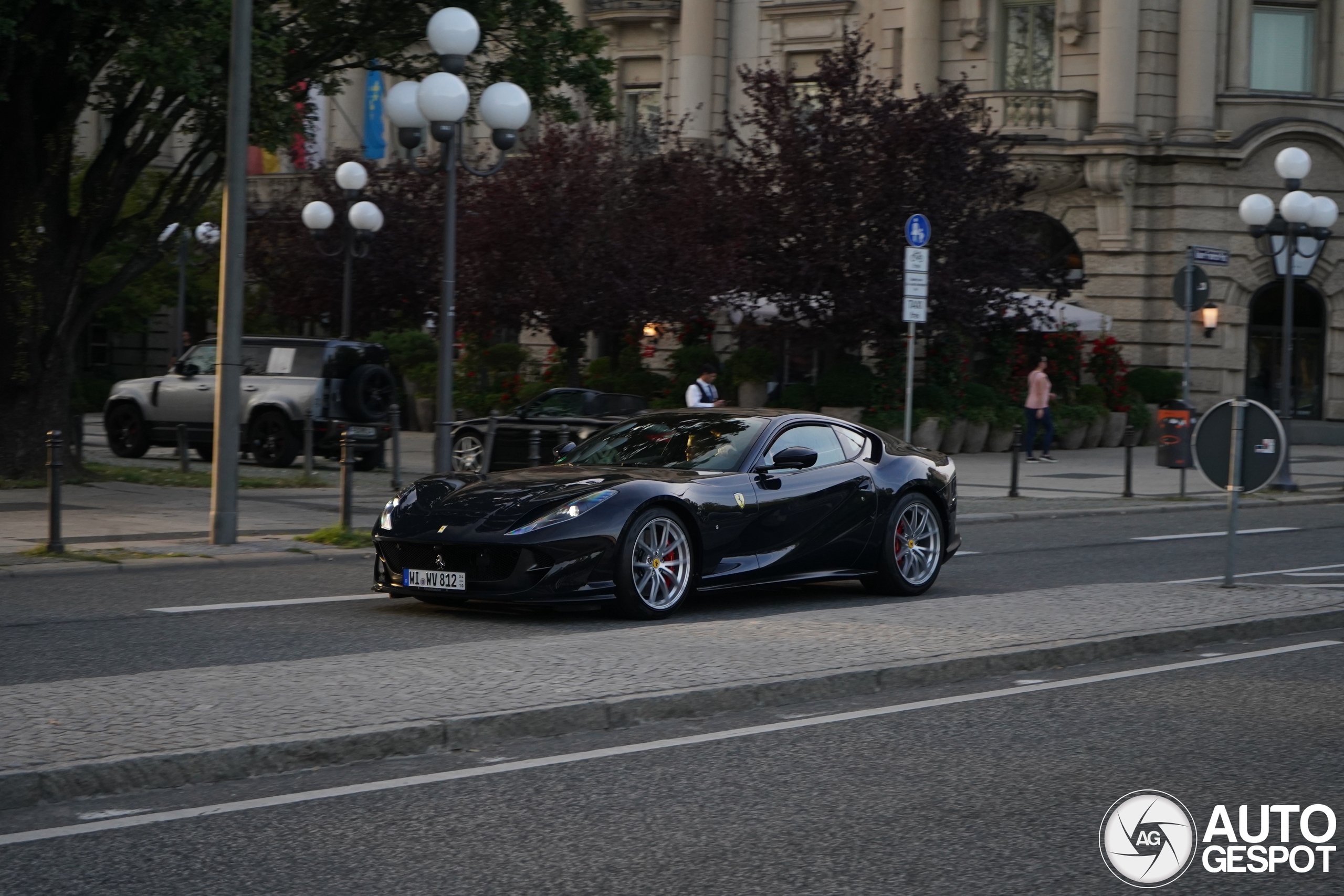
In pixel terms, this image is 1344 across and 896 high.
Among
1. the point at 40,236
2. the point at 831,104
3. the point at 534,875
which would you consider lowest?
the point at 534,875

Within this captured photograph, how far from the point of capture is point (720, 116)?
4309cm

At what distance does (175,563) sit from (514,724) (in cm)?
711

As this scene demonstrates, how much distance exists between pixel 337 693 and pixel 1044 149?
31.7 metres

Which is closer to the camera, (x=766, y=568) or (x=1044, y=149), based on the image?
(x=766, y=568)

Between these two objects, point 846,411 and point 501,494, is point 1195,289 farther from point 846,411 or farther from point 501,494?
point 501,494

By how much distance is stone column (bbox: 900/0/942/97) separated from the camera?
128 ft

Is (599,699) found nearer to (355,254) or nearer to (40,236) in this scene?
(40,236)

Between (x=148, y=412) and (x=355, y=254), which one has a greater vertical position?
(x=355, y=254)

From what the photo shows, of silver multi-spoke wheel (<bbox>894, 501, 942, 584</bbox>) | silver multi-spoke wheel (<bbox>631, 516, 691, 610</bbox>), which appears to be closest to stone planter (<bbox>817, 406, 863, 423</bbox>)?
silver multi-spoke wheel (<bbox>894, 501, 942, 584</bbox>)

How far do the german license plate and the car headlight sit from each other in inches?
18.7

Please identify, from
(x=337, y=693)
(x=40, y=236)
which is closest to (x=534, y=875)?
(x=337, y=693)

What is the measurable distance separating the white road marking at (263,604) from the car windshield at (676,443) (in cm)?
167

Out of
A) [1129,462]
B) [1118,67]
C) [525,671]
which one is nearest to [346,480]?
[525,671]

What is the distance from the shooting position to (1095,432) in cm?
3422
